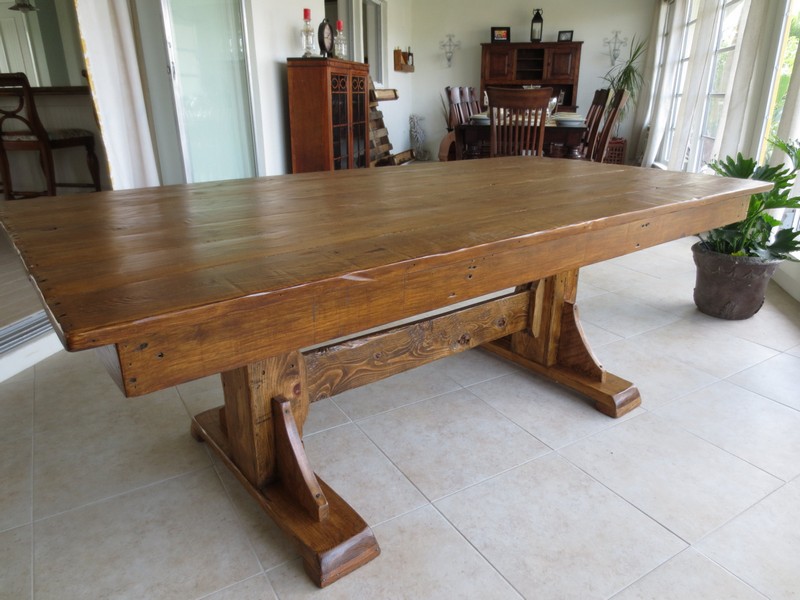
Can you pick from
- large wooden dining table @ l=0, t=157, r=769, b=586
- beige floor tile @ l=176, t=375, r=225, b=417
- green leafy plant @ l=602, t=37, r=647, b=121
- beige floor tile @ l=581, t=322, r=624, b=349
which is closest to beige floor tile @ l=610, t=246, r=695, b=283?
beige floor tile @ l=581, t=322, r=624, b=349

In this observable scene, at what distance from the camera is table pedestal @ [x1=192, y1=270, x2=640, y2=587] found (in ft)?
3.95

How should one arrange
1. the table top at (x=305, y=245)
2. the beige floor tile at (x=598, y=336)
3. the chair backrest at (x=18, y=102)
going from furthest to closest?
the chair backrest at (x=18, y=102) → the beige floor tile at (x=598, y=336) → the table top at (x=305, y=245)

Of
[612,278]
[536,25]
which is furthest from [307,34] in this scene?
[536,25]

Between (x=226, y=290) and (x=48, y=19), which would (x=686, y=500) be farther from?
(x=48, y=19)

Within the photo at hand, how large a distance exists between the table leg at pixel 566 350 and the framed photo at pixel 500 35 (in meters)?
6.45

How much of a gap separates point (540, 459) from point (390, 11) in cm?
711

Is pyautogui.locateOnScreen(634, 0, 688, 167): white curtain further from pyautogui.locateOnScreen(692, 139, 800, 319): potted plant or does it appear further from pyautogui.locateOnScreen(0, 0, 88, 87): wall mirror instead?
pyautogui.locateOnScreen(0, 0, 88, 87): wall mirror

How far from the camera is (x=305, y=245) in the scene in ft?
3.36

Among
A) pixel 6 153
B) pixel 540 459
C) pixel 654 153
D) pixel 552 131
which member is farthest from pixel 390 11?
pixel 540 459

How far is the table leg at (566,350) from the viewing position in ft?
5.84

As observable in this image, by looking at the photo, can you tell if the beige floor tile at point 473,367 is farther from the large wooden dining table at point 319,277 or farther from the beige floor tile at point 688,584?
the beige floor tile at point 688,584

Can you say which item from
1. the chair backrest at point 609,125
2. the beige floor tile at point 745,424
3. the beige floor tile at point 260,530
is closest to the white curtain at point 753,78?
the chair backrest at point 609,125

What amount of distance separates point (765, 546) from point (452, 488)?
0.72 m

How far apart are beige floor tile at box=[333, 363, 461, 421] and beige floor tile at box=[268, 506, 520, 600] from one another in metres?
0.57
